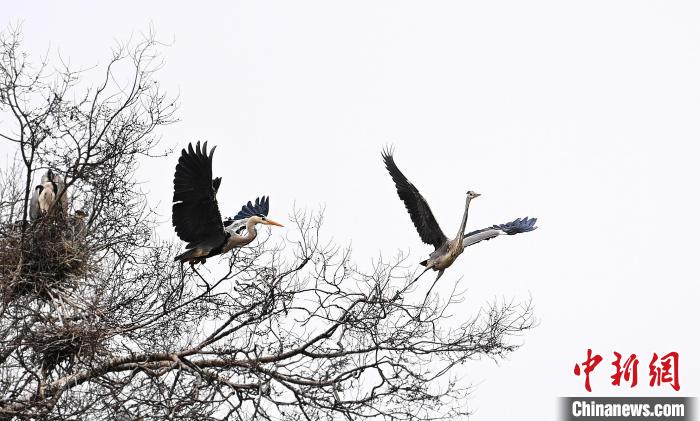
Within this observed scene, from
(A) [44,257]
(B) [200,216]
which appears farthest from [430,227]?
(A) [44,257]

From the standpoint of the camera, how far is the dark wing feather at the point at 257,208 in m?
13.7

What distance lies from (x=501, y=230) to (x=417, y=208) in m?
1.21

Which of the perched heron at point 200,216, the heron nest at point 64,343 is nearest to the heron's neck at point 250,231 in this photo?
the perched heron at point 200,216

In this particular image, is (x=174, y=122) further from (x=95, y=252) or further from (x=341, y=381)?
(x=341, y=381)

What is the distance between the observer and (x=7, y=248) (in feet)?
34.2

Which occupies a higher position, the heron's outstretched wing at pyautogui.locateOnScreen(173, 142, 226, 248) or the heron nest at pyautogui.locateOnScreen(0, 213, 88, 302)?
the heron's outstretched wing at pyautogui.locateOnScreen(173, 142, 226, 248)

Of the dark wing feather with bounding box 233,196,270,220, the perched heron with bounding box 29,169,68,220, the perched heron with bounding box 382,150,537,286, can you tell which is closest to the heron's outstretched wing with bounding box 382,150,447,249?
the perched heron with bounding box 382,150,537,286

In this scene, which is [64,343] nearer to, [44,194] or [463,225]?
[44,194]

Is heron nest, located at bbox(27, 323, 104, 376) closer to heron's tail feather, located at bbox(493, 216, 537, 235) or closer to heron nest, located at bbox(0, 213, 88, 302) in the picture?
heron nest, located at bbox(0, 213, 88, 302)

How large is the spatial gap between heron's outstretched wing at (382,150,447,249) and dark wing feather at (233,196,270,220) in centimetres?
151

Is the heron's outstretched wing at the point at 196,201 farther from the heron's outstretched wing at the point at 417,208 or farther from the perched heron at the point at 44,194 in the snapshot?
the heron's outstretched wing at the point at 417,208

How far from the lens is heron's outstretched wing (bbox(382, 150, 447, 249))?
13695 millimetres

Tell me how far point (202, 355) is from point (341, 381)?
150 centimetres

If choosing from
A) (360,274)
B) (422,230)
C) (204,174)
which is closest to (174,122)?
(204,174)
